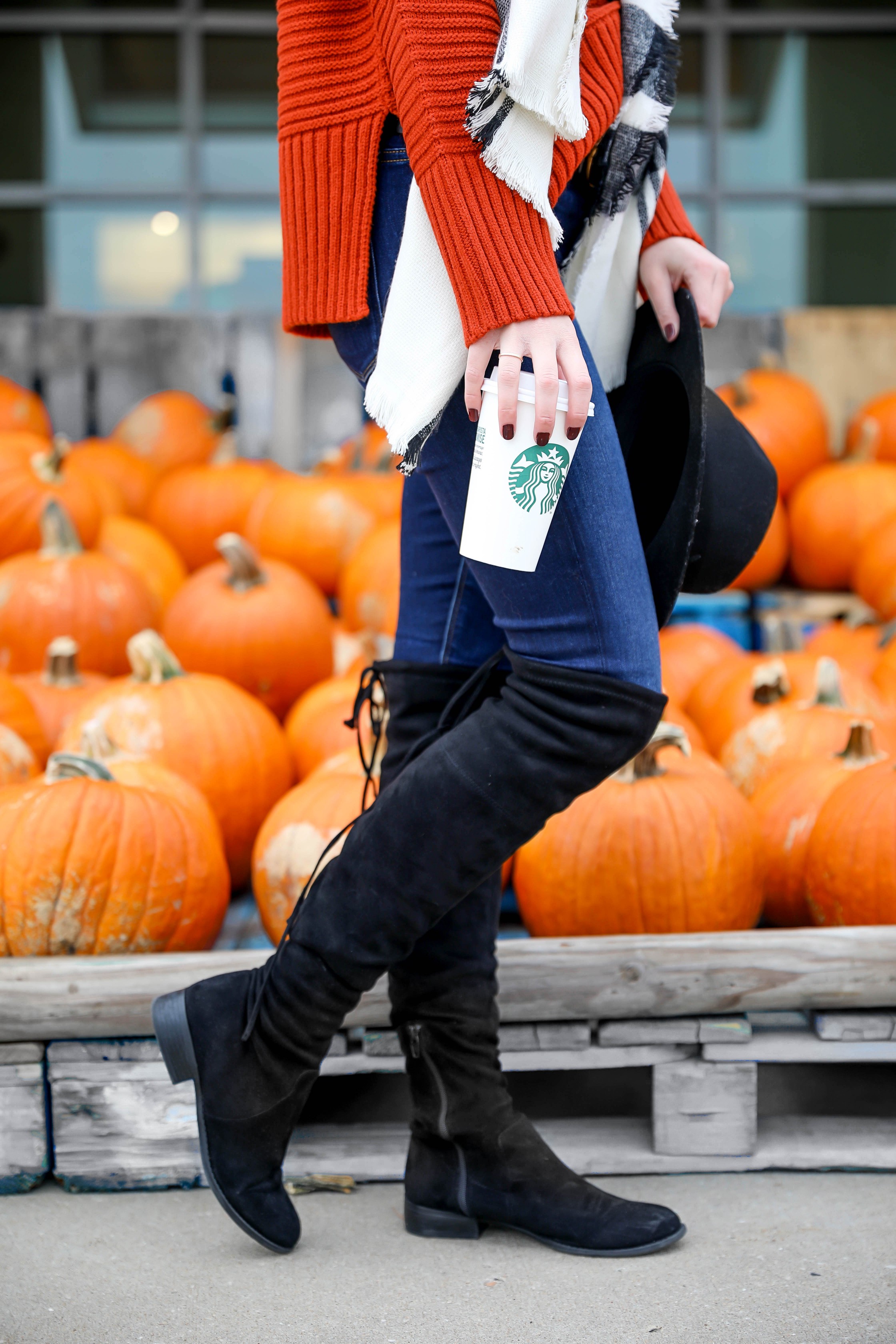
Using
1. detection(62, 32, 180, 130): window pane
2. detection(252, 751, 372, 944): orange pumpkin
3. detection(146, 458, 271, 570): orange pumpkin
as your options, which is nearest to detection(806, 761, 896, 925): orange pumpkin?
detection(252, 751, 372, 944): orange pumpkin

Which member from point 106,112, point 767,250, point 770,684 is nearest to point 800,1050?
point 770,684

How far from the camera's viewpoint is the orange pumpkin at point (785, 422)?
3.59 meters

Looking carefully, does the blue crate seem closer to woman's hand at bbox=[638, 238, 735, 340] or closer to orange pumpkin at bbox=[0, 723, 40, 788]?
orange pumpkin at bbox=[0, 723, 40, 788]

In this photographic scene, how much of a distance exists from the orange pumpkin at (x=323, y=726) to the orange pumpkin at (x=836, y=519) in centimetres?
150

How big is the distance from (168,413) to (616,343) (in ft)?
9.11

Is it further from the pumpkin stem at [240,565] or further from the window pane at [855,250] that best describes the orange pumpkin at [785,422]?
the window pane at [855,250]

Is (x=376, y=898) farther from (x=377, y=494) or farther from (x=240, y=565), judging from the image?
(x=377, y=494)

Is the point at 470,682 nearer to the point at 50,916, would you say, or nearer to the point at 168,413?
the point at 50,916

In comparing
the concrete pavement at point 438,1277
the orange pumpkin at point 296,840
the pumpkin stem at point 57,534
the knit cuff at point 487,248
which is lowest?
the concrete pavement at point 438,1277

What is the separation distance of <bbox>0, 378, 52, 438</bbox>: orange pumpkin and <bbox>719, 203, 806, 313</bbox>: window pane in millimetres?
3067

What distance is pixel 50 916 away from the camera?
5.39ft

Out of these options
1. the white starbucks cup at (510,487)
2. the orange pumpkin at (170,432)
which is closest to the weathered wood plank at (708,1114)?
the white starbucks cup at (510,487)

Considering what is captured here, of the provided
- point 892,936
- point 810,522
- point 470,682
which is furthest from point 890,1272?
point 810,522

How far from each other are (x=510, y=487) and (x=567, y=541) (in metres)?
0.11
